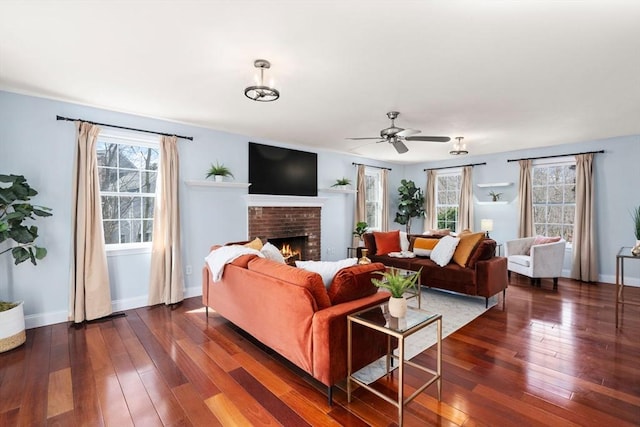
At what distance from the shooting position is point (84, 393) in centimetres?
212

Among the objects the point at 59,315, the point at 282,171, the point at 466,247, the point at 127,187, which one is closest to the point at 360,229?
the point at 282,171

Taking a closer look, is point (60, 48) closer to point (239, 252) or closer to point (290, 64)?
point (290, 64)

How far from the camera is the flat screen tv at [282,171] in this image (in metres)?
5.09

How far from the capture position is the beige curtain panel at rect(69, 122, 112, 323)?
11.1ft

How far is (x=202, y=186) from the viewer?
14.7ft

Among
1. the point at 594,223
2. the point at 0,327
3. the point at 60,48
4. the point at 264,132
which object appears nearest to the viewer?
the point at 60,48

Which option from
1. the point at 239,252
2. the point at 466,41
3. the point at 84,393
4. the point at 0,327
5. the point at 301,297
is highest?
the point at 466,41

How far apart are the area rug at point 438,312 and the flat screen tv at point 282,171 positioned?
2.82m

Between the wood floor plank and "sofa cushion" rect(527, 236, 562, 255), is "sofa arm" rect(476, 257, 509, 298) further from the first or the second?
the wood floor plank

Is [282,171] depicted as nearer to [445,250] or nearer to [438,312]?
[445,250]

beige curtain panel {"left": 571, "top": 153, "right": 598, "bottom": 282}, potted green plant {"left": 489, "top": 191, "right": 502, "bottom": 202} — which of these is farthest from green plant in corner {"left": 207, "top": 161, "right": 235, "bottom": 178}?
beige curtain panel {"left": 571, "top": 153, "right": 598, "bottom": 282}

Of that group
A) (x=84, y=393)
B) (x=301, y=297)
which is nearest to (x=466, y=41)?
(x=301, y=297)

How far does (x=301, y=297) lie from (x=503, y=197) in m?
6.02

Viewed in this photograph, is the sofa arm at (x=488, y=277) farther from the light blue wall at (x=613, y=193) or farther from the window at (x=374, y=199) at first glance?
the window at (x=374, y=199)
